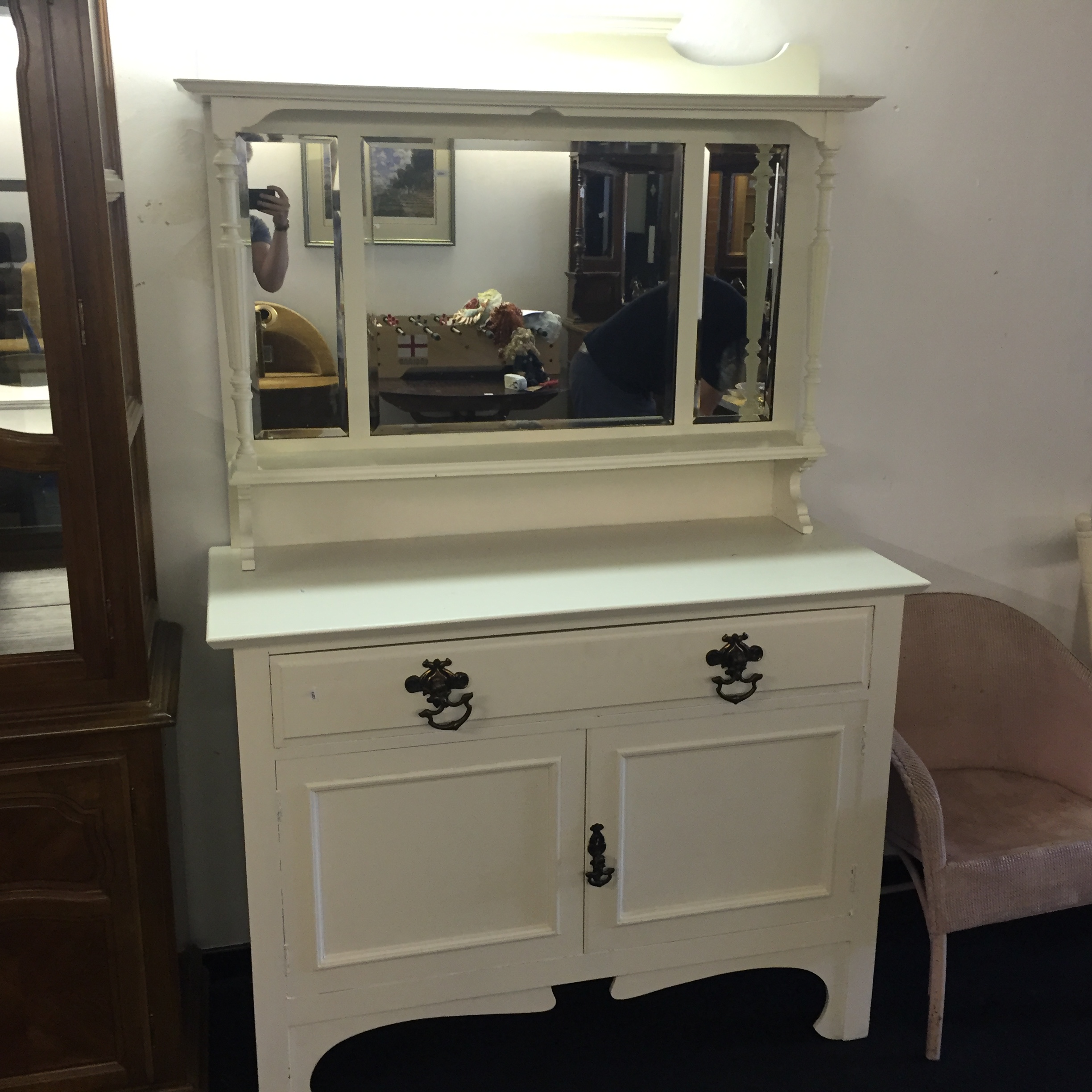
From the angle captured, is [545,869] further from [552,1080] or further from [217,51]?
[217,51]

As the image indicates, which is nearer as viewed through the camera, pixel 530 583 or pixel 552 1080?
pixel 530 583

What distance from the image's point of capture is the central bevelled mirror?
1.78 meters

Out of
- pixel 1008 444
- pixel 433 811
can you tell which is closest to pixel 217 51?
pixel 433 811

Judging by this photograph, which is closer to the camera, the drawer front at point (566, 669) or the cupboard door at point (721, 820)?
the drawer front at point (566, 669)

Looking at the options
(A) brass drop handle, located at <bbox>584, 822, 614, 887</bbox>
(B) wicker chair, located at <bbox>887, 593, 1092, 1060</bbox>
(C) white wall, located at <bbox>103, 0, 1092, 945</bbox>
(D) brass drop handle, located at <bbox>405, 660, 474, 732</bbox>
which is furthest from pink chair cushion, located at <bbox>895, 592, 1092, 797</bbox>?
(D) brass drop handle, located at <bbox>405, 660, 474, 732</bbox>

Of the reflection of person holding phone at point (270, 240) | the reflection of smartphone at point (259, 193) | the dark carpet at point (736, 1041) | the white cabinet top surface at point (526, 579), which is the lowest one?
the dark carpet at point (736, 1041)

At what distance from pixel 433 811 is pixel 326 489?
0.60m

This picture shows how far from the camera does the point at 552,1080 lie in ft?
6.21

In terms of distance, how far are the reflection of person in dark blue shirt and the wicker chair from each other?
0.69 meters

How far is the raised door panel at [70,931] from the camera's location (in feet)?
5.27

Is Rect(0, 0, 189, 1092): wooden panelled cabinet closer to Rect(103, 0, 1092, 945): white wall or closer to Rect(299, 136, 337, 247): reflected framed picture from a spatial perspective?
Rect(103, 0, 1092, 945): white wall

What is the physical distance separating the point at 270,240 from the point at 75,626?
67cm

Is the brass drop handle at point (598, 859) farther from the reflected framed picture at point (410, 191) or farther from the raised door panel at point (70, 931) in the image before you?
the reflected framed picture at point (410, 191)

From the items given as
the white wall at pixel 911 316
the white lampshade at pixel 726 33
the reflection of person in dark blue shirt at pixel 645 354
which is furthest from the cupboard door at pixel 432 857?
the white lampshade at pixel 726 33
